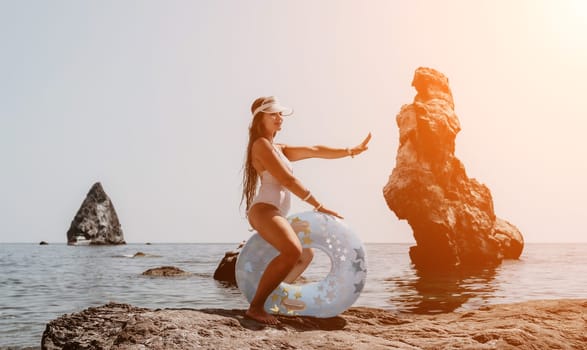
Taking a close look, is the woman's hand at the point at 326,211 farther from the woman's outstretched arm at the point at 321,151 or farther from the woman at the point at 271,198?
the woman's outstretched arm at the point at 321,151

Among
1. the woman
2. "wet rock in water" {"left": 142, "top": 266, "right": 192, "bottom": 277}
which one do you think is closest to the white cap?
the woman

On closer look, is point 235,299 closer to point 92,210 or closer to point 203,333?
point 203,333

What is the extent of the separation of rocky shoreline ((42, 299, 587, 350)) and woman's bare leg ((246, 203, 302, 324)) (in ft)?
0.58

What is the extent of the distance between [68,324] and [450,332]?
3613mm

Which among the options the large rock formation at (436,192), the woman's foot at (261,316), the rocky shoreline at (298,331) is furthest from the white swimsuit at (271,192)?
the large rock formation at (436,192)

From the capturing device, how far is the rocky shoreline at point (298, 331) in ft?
15.1

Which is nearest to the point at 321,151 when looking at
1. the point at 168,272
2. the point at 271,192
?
the point at 271,192

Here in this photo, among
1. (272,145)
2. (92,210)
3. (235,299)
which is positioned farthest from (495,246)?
(92,210)

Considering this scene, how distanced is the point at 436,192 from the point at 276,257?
37359 mm

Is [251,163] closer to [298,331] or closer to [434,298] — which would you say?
[298,331]

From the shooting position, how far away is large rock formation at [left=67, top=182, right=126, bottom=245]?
364 feet

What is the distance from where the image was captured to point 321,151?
6340 millimetres

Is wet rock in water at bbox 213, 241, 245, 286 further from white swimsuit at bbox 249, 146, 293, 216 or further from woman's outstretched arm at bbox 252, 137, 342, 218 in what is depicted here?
woman's outstretched arm at bbox 252, 137, 342, 218

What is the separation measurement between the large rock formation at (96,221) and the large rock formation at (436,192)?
8239 centimetres
